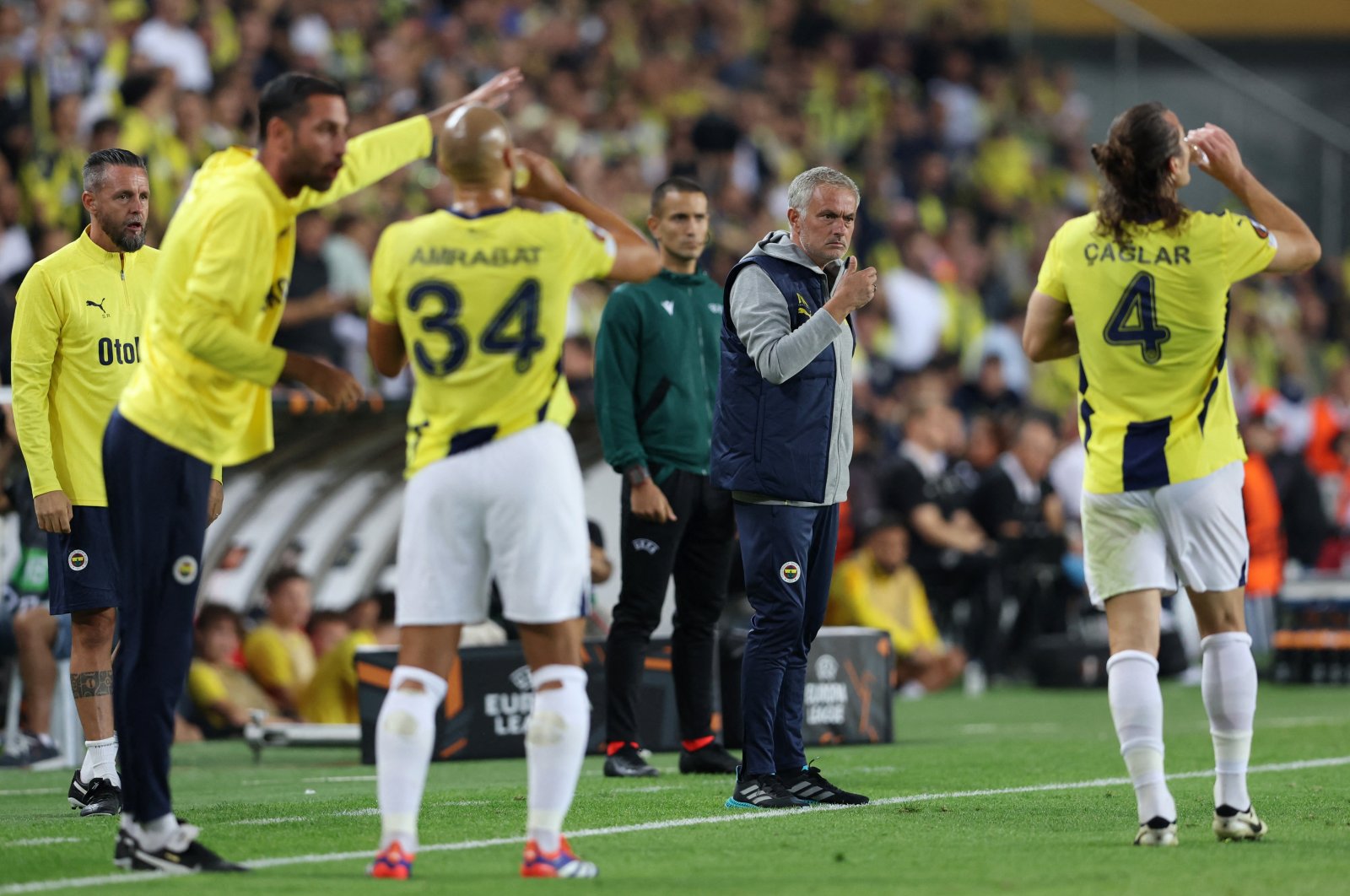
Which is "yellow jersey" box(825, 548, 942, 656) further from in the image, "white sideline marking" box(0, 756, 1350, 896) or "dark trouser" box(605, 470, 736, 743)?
"dark trouser" box(605, 470, 736, 743)

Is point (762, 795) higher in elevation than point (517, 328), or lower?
lower

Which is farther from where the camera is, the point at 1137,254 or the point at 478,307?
the point at 1137,254

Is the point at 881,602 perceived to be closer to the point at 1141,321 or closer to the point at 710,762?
the point at 710,762

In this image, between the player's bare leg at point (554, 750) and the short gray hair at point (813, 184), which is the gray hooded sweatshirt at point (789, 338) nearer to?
the short gray hair at point (813, 184)

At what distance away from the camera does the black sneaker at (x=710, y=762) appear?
8594 millimetres

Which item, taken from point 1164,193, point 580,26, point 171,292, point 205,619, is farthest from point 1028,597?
point 171,292

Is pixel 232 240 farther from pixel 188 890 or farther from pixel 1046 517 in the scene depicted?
pixel 1046 517

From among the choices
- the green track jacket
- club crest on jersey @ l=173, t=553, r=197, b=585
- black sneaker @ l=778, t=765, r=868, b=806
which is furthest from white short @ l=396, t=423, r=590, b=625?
the green track jacket

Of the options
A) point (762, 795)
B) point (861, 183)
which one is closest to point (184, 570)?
point (762, 795)

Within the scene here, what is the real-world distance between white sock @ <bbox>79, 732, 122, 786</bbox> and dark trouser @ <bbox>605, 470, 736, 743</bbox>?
218 centimetres

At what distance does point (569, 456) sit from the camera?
5426mm

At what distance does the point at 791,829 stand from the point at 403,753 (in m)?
1.77

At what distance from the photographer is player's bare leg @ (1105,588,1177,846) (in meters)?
5.84

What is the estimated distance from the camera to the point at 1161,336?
592 cm
